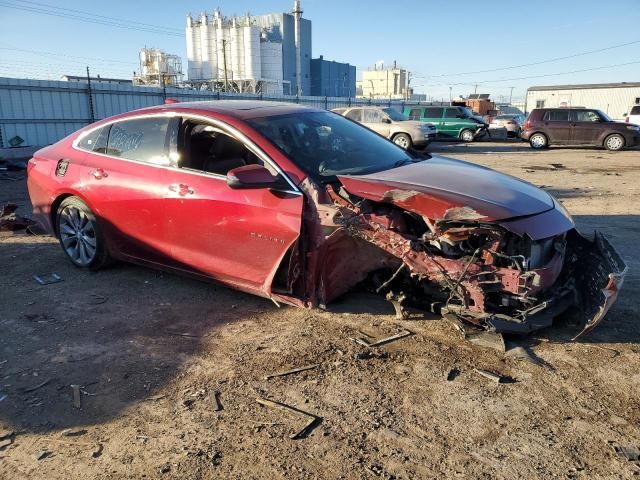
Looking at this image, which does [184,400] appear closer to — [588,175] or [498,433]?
[498,433]

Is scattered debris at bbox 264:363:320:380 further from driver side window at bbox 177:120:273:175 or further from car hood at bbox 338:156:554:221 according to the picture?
driver side window at bbox 177:120:273:175

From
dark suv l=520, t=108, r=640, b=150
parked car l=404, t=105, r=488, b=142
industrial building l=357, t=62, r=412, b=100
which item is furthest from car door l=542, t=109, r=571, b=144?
industrial building l=357, t=62, r=412, b=100

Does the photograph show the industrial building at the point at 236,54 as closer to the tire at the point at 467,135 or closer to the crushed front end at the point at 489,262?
the tire at the point at 467,135

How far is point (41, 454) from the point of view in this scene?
8.25 feet

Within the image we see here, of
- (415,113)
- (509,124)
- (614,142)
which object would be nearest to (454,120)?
(415,113)

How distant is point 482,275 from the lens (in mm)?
3359

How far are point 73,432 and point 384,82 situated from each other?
91.8 meters

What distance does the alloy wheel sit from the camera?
5.05 meters

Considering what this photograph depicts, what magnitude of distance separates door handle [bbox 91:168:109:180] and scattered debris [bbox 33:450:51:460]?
284 cm

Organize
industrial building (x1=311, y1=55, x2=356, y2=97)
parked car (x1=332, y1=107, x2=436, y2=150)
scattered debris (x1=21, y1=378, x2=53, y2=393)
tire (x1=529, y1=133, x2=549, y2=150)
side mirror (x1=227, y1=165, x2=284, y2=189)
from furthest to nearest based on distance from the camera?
1. industrial building (x1=311, y1=55, x2=356, y2=97)
2. tire (x1=529, y1=133, x2=549, y2=150)
3. parked car (x1=332, y1=107, x2=436, y2=150)
4. side mirror (x1=227, y1=165, x2=284, y2=189)
5. scattered debris (x1=21, y1=378, x2=53, y2=393)

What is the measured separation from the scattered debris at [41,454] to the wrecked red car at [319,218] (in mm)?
1848

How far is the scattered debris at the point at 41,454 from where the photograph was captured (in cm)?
250

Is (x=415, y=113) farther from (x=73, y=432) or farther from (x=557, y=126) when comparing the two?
(x=73, y=432)

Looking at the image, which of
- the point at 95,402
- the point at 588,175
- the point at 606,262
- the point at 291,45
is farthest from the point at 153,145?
the point at 291,45
